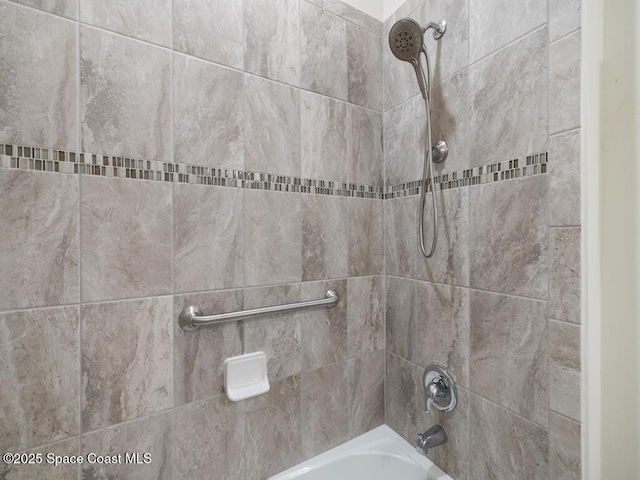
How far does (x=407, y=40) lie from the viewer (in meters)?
1.12

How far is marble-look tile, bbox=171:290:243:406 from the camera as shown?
101 cm

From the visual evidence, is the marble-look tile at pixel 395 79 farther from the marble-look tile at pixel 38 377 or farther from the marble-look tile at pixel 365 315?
the marble-look tile at pixel 38 377

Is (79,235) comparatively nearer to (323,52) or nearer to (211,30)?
(211,30)

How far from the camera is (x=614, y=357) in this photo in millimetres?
790

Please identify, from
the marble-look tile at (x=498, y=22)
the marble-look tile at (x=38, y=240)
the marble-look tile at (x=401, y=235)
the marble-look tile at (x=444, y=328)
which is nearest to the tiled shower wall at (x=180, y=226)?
the marble-look tile at (x=38, y=240)

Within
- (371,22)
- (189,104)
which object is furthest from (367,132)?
(189,104)

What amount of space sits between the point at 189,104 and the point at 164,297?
0.64m

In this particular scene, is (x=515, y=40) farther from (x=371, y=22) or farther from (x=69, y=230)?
(x=69, y=230)

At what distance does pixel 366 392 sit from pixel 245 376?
0.65 m

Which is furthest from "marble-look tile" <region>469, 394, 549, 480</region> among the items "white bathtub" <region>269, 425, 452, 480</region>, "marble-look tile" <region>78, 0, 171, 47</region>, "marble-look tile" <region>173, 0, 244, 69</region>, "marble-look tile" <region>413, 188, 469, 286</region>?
"marble-look tile" <region>78, 0, 171, 47</region>

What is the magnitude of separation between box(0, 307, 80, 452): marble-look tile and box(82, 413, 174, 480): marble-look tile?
80mm

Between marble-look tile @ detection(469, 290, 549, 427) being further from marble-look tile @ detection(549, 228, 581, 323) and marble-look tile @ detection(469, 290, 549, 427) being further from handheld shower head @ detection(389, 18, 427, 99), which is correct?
handheld shower head @ detection(389, 18, 427, 99)

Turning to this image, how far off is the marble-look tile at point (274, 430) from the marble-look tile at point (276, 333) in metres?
0.06

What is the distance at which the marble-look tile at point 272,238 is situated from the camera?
1144 millimetres
